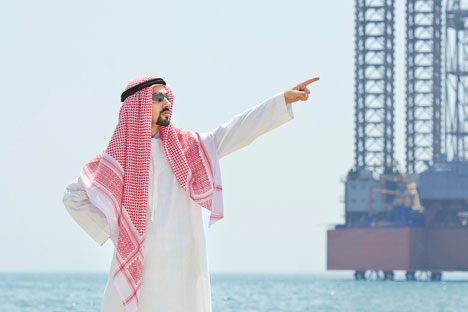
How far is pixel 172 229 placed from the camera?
155 inches

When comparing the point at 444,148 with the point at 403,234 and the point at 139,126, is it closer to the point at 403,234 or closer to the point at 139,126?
the point at 403,234

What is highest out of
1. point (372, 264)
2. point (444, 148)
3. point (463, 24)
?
point (463, 24)

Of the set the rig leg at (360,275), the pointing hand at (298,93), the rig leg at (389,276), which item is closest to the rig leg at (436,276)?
the rig leg at (389,276)

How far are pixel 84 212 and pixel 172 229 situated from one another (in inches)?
11.9

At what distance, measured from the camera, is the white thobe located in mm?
3904

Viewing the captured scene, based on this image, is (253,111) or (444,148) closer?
(253,111)

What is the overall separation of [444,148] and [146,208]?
6060 centimetres

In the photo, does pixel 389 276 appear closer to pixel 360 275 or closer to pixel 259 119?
pixel 360 275

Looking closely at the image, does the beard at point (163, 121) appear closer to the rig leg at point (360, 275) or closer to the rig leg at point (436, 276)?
A: the rig leg at point (360, 275)

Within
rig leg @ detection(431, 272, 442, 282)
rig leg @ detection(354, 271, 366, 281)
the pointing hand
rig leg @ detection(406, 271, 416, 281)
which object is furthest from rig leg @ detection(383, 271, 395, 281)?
the pointing hand

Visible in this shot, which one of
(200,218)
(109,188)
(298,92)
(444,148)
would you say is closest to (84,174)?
(109,188)

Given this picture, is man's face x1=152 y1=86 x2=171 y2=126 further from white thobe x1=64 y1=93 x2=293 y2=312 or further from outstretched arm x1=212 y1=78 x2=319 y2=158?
outstretched arm x1=212 y1=78 x2=319 y2=158

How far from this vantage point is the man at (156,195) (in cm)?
390

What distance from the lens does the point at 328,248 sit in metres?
66.3
